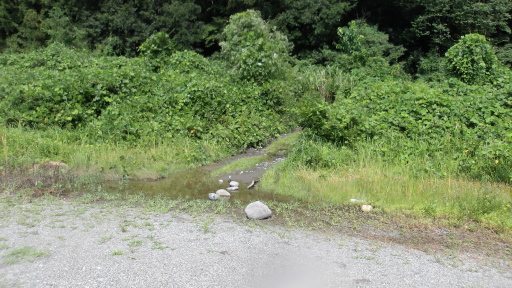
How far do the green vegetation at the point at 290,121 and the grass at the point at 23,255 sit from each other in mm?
2032

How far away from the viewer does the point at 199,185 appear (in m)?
8.44

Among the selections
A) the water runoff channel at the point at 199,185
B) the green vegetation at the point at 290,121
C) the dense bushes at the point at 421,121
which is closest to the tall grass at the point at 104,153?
the green vegetation at the point at 290,121

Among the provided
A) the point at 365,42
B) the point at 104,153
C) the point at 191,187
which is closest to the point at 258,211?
the point at 191,187

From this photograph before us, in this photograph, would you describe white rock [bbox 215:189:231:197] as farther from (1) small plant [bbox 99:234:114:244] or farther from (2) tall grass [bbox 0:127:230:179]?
(1) small plant [bbox 99:234:114:244]

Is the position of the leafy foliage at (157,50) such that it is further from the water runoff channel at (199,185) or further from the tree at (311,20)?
the tree at (311,20)

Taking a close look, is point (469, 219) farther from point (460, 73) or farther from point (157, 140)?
point (460, 73)

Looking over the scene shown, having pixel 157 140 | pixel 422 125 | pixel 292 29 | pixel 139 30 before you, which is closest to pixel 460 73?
pixel 422 125

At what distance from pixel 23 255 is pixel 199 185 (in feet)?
13.4

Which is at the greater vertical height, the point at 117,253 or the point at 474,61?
the point at 474,61

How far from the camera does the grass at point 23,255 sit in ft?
14.7

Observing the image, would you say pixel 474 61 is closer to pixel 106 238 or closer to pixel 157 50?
pixel 157 50

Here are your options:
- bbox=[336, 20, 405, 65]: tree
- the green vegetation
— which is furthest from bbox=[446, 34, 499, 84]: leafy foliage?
bbox=[336, 20, 405, 65]: tree

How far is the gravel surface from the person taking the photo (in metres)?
4.18

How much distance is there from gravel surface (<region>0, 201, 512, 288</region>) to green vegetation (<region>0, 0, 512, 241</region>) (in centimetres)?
120
